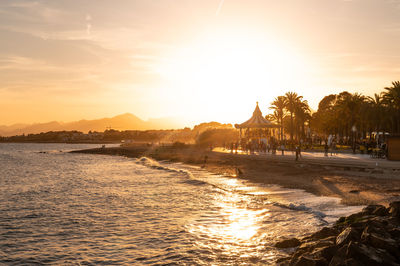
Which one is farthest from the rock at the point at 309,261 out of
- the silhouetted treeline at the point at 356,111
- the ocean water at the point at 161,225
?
the silhouetted treeline at the point at 356,111

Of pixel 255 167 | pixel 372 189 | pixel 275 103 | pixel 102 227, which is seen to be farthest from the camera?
pixel 275 103

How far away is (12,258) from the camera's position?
10375 millimetres

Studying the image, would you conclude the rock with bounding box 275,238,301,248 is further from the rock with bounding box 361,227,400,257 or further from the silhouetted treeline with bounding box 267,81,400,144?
the silhouetted treeline with bounding box 267,81,400,144

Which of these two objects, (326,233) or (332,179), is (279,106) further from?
(326,233)

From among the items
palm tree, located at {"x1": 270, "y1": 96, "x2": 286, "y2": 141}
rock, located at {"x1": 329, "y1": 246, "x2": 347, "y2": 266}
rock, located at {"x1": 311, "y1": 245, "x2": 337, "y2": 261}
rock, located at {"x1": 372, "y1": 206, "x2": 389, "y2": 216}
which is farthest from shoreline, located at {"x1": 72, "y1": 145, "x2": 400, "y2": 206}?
palm tree, located at {"x1": 270, "y1": 96, "x2": 286, "y2": 141}

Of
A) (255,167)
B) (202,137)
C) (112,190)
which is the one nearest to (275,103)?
(202,137)

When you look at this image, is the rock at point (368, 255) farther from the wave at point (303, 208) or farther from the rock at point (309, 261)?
the wave at point (303, 208)

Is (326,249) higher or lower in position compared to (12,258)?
higher

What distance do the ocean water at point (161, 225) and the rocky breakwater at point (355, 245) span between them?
1033 mm

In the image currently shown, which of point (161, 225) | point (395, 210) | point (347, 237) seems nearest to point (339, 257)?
point (347, 237)

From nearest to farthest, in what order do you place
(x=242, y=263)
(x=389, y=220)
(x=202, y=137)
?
(x=242, y=263) → (x=389, y=220) → (x=202, y=137)

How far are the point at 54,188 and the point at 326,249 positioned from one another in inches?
959

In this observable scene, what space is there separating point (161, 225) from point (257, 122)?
113ft

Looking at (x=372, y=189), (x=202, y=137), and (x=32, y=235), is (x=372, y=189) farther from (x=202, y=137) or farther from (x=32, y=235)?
(x=202, y=137)
